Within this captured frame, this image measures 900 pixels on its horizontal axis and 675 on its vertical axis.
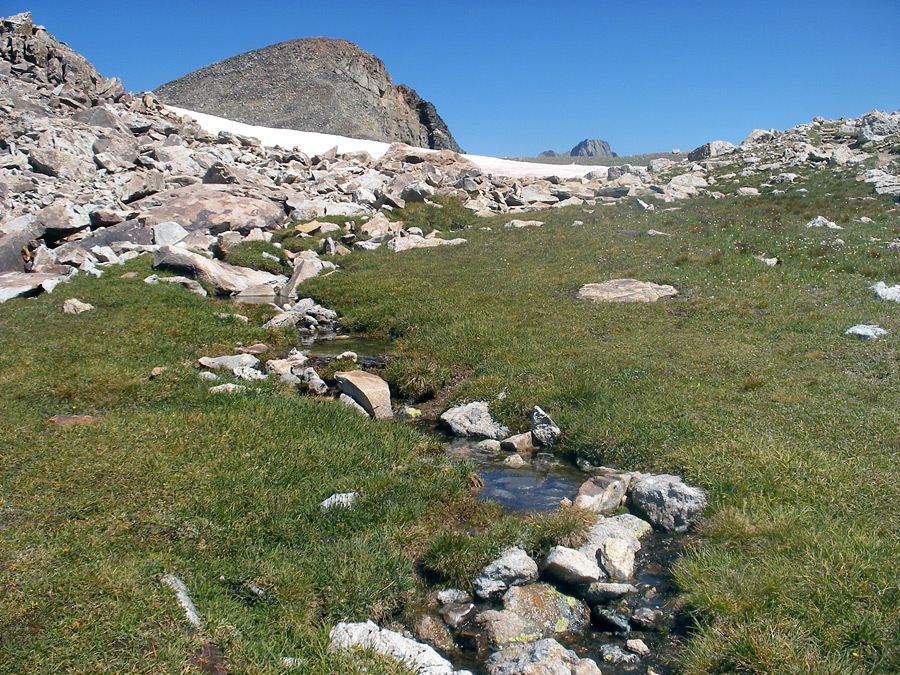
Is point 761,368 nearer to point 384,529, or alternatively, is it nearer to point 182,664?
point 384,529

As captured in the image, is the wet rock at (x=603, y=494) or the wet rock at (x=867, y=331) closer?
the wet rock at (x=603, y=494)

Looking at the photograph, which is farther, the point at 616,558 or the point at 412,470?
the point at 412,470

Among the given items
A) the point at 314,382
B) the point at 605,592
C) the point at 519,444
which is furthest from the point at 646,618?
the point at 314,382

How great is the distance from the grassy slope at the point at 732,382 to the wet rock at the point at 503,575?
144 centimetres

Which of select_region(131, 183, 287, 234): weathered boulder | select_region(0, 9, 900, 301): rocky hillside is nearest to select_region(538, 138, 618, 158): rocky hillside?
select_region(0, 9, 900, 301): rocky hillside

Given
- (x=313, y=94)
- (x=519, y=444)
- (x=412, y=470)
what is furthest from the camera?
(x=313, y=94)

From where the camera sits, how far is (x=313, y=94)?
77.8 m

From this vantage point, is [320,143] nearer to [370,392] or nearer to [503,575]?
[370,392]

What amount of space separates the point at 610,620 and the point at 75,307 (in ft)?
47.1

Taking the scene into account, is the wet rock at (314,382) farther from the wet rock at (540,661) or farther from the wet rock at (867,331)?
the wet rock at (867,331)

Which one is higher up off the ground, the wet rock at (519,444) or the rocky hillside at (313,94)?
the rocky hillside at (313,94)

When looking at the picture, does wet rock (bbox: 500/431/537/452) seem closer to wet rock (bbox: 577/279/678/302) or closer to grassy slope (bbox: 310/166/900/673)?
grassy slope (bbox: 310/166/900/673)

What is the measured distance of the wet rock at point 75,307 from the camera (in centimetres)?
1463

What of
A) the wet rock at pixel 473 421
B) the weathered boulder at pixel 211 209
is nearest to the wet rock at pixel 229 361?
the wet rock at pixel 473 421
